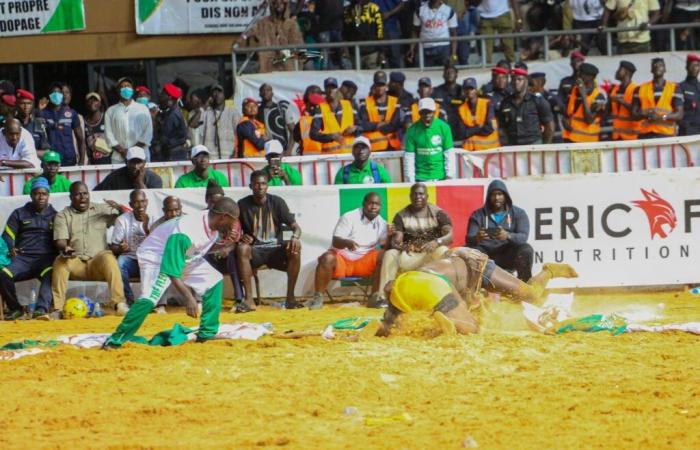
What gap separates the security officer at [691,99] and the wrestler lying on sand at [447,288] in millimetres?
7283

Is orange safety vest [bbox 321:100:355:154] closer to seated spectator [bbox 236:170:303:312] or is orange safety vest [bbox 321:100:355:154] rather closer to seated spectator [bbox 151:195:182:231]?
seated spectator [bbox 236:170:303:312]

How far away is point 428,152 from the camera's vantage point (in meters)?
18.1

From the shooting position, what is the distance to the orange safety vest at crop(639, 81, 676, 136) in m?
20.4

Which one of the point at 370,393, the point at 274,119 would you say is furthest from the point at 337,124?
the point at 370,393

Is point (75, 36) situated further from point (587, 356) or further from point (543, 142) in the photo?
point (587, 356)

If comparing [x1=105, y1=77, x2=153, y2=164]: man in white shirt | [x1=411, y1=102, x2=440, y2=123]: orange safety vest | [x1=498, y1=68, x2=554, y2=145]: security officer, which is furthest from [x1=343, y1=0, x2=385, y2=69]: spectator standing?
[x1=105, y1=77, x2=153, y2=164]: man in white shirt

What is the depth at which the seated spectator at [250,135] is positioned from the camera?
64.4ft

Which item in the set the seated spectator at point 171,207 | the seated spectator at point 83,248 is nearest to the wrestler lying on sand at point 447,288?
the seated spectator at point 171,207

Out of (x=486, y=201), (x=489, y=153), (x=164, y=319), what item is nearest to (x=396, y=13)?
(x=489, y=153)

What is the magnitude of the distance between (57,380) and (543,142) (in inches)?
417

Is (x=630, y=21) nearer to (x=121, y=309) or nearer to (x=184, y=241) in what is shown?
(x=121, y=309)

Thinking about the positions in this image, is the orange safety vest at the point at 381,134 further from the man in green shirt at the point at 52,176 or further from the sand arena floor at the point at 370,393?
the sand arena floor at the point at 370,393

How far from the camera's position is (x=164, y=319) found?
1568cm

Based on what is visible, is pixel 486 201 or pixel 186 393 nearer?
pixel 186 393
